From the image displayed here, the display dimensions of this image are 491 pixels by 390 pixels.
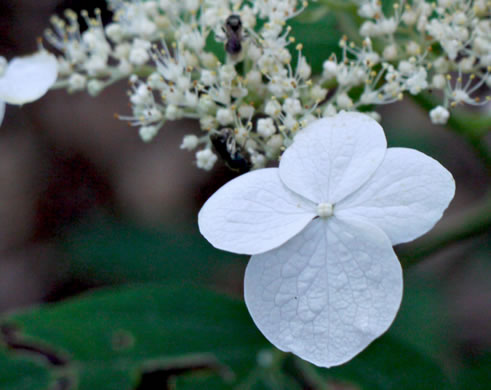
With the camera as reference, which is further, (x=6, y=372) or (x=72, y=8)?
(x=72, y=8)

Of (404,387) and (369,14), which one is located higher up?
(369,14)

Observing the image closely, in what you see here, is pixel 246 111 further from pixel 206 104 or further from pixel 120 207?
pixel 120 207

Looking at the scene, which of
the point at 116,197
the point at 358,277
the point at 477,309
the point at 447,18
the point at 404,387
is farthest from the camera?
the point at 116,197

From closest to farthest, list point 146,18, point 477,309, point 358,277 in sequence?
point 358,277, point 146,18, point 477,309

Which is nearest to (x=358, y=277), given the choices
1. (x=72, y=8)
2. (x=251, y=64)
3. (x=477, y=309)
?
(x=251, y=64)

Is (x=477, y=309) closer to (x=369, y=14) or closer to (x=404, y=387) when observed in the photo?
(x=404, y=387)

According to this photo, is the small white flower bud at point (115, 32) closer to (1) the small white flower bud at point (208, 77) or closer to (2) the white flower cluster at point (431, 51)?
(1) the small white flower bud at point (208, 77)

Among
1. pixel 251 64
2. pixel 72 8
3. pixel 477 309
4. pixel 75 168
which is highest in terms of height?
pixel 251 64

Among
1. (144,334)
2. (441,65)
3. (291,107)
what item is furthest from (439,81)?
(144,334)
